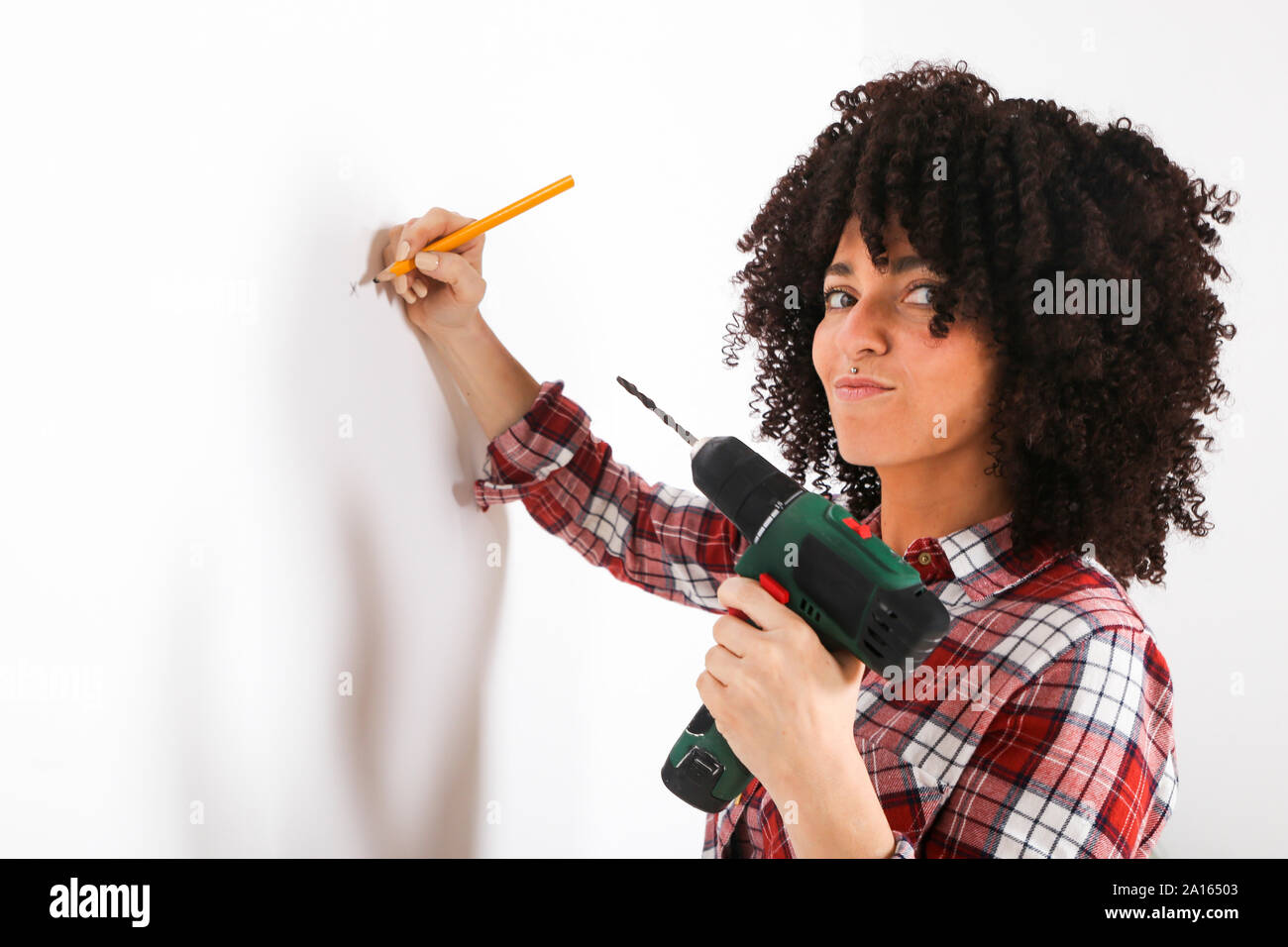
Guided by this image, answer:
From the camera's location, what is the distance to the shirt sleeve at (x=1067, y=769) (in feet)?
2.64

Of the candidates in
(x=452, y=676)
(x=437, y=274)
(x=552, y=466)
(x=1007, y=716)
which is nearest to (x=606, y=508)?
(x=552, y=466)

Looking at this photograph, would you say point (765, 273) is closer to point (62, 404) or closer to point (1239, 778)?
point (62, 404)

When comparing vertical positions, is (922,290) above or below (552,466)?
above

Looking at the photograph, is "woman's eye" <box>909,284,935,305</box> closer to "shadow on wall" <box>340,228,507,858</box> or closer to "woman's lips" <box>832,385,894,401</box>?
"woman's lips" <box>832,385,894,401</box>

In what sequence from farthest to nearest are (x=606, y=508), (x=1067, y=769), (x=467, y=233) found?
1. (x=606, y=508)
2. (x=467, y=233)
3. (x=1067, y=769)

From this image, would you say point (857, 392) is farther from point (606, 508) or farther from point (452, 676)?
point (452, 676)

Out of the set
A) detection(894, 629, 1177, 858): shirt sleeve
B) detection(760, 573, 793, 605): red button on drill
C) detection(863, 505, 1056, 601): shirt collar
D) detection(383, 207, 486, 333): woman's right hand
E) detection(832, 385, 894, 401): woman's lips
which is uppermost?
detection(383, 207, 486, 333): woman's right hand

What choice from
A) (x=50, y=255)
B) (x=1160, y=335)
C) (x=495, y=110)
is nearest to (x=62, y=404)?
(x=50, y=255)

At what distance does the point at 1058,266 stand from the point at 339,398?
2.38ft

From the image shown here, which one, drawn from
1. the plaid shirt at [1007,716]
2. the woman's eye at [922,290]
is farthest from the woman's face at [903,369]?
the plaid shirt at [1007,716]

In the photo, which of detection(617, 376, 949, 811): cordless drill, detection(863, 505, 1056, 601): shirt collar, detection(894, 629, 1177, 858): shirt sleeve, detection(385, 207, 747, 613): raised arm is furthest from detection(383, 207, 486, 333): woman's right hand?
detection(894, 629, 1177, 858): shirt sleeve

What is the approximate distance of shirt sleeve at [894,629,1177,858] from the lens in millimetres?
803

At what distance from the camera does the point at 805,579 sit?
85 centimetres

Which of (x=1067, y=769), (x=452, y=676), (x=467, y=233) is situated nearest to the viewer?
(x=1067, y=769)
